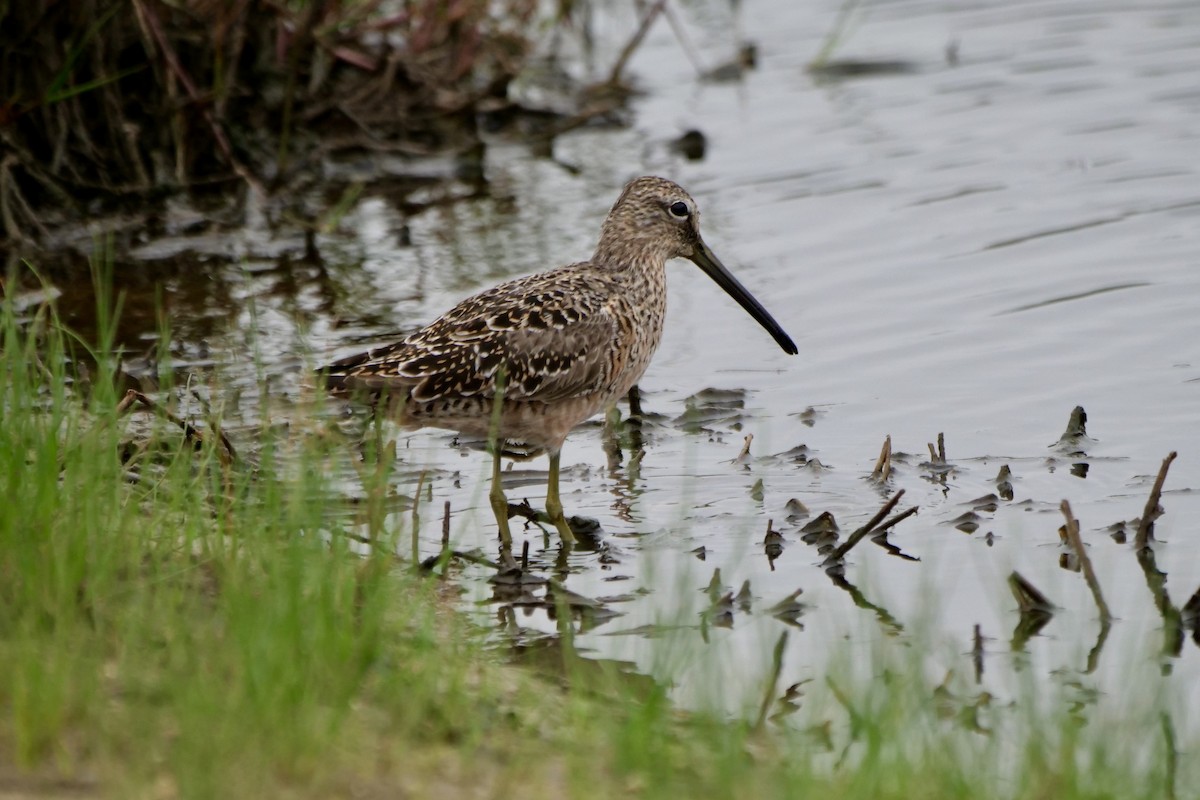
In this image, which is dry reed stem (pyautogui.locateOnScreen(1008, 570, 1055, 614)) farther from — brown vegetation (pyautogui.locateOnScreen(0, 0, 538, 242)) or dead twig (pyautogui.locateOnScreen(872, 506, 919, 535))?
brown vegetation (pyautogui.locateOnScreen(0, 0, 538, 242))

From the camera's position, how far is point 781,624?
493 cm

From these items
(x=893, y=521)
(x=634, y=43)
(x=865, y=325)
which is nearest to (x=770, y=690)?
(x=893, y=521)

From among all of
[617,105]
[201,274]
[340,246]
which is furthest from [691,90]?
[201,274]

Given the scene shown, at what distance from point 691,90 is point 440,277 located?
13.1 ft

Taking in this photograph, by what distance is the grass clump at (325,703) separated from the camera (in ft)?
11.0

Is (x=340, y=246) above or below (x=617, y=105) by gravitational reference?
below

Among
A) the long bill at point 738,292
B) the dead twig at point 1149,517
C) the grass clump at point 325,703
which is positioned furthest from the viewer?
the long bill at point 738,292

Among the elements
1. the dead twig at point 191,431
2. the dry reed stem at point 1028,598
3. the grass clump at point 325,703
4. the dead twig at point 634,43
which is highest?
the dead twig at point 634,43

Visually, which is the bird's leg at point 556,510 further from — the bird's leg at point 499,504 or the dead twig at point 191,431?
the dead twig at point 191,431

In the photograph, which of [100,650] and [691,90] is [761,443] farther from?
[691,90]

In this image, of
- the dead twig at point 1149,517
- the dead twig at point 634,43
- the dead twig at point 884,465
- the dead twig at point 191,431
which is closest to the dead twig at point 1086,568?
the dead twig at point 1149,517

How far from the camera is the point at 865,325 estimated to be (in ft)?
25.2

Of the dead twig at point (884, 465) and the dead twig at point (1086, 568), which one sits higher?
the dead twig at point (884, 465)

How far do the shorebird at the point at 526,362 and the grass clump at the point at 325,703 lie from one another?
41.1 inches
